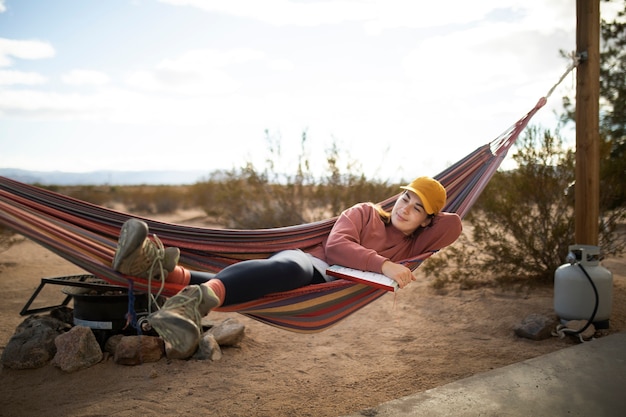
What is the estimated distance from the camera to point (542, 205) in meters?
3.80

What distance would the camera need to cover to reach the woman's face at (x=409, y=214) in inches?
78.8

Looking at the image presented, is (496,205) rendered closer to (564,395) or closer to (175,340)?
(564,395)

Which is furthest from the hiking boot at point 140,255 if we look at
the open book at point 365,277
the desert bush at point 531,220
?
the desert bush at point 531,220

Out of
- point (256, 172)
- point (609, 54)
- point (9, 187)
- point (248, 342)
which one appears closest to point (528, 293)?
point (248, 342)

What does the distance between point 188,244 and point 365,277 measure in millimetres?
662

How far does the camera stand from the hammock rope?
153 centimetres

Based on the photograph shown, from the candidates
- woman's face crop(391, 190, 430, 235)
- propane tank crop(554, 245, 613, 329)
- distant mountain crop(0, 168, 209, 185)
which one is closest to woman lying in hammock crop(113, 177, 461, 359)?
woman's face crop(391, 190, 430, 235)

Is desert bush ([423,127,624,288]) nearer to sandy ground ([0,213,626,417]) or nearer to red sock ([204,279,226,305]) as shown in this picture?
Answer: sandy ground ([0,213,626,417])

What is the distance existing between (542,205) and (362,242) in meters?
2.33

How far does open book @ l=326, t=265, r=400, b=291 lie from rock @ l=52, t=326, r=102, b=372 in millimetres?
1298

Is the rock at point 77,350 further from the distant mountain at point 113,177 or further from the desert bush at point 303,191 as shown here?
the distant mountain at point 113,177

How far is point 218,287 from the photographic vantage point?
1.50m

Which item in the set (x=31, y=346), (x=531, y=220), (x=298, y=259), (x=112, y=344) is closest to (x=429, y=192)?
(x=298, y=259)

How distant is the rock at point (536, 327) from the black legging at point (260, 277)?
61.8 inches
